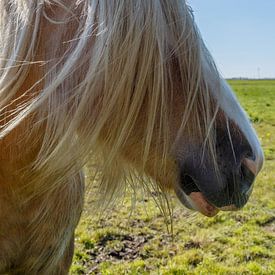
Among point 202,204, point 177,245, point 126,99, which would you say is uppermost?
point 126,99

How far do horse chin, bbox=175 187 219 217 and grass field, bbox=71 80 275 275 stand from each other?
2.17 m

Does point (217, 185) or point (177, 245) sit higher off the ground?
point (217, 185)

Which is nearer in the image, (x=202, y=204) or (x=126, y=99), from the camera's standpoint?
(x=126, y=99)

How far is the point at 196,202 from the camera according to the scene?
1.62 metres

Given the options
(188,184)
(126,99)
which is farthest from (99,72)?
(188,184)

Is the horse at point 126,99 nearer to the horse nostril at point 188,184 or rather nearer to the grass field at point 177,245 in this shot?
the horse nostril at point 188,184

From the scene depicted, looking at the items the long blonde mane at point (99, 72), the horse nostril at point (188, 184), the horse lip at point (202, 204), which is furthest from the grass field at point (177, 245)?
the long blonde mane at point (99, 72)

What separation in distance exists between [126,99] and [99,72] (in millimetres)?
125

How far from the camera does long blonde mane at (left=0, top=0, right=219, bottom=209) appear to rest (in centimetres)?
135

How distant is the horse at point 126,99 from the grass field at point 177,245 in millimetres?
2334

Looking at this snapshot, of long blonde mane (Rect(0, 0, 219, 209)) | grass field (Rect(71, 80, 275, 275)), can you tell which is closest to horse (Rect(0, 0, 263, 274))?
long blonde mane (Rect(0, 0, 219, 209))

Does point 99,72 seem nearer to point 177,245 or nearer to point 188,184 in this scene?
point 188,184

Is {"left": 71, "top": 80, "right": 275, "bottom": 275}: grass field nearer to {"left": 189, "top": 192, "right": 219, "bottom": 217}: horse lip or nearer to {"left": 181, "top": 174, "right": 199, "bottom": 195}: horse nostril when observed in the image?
{"left": 189, "top": 192, "right": 219, "bottom": 217}: horse lip

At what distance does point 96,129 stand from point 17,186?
626 mm
